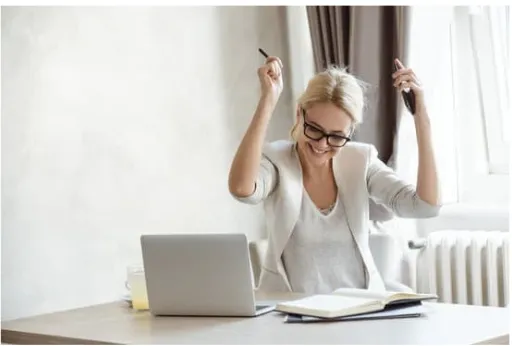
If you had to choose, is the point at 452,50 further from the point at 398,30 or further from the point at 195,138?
the point at 195,138

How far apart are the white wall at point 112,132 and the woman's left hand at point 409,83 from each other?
1056 millimetres

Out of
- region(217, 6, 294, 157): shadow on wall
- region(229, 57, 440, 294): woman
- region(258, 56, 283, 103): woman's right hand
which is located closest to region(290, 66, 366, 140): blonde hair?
region(229, 57, 440, 294): woman

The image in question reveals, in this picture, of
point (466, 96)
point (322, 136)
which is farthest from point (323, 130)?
point (466, 96)

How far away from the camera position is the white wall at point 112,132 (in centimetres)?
280

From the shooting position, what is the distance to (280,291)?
2.50 meters

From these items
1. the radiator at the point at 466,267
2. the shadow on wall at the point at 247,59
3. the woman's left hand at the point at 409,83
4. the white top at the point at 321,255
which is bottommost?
the radiator at the point at 466,267

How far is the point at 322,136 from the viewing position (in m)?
2.47

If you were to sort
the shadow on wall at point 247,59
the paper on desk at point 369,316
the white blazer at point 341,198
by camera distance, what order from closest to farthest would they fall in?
1. the paper on desk at point 369,316
2. the white blazer at point 341,198
3. the shadow on wall at point 247,59

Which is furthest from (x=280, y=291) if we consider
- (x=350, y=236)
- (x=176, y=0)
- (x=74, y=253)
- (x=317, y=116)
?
(x=176, y=0)

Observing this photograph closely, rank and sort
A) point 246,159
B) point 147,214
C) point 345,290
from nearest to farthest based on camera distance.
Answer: point 345,290 → point 246,159 → point 147,214

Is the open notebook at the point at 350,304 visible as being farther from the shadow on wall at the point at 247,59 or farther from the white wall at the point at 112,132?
the shadow on wall at the point at 247,59

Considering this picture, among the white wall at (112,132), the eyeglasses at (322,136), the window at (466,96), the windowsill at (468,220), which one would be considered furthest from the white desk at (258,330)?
the window at (466,96)

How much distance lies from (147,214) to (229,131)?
1.62 ft

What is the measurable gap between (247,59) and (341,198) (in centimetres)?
116
